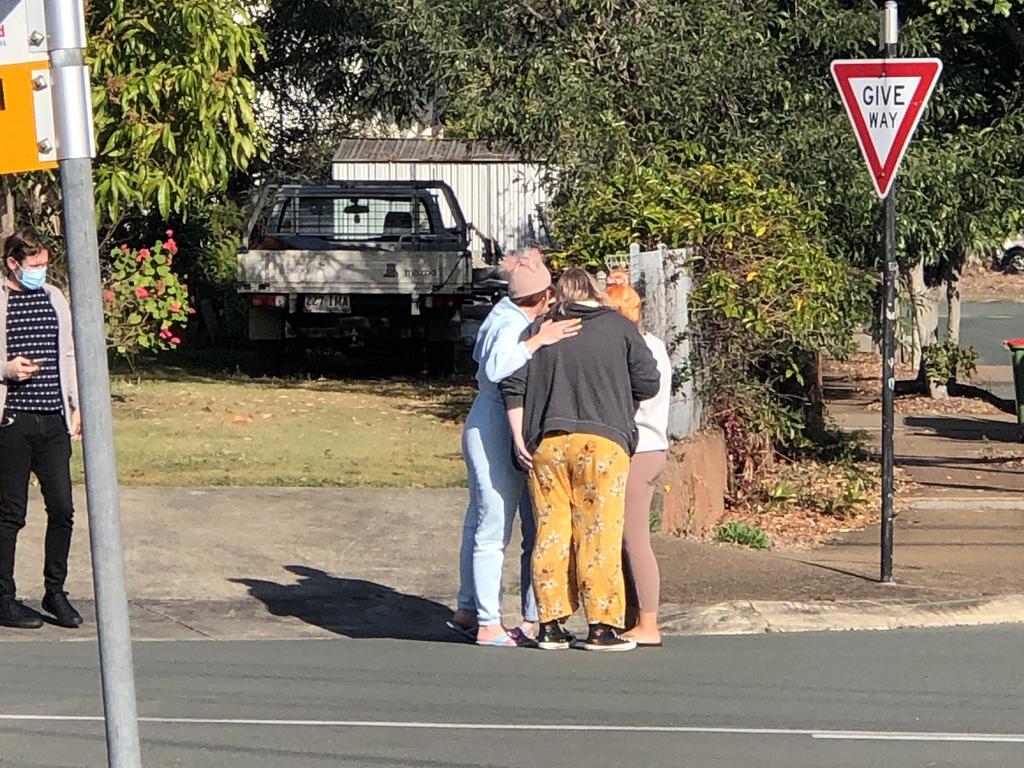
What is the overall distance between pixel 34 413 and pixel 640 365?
2.90 m

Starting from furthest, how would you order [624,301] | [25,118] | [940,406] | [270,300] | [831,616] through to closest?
[940,406], [270,300], [831,616], [624,301], [25,118]

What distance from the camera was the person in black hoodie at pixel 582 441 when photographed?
A: 7875 mm

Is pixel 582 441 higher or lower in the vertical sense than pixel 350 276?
lower

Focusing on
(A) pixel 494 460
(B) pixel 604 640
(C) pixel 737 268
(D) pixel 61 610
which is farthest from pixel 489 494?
(C) pixel 737 268

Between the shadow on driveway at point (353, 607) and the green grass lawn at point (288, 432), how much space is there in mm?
2637

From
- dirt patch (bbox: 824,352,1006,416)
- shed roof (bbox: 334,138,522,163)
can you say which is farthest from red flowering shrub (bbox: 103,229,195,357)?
shed roof (bbox: 334,138,522,163)

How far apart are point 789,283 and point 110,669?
9.16 meters

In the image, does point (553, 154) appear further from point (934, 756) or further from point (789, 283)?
point (934, 756)

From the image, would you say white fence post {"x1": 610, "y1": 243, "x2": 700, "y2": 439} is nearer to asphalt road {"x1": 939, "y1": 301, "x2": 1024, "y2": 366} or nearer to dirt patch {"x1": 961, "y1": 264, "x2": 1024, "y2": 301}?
asphalt road {"x1": 939, "y1": 301, "x2": 1024, "y2": 366}

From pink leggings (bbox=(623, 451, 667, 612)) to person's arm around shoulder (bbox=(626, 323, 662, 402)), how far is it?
16.4 inches

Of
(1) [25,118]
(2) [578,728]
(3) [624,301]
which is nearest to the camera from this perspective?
(1) [25,118]

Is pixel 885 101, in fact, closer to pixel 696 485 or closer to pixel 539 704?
pixel 696 485

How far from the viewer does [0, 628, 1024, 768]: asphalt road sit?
253 inches

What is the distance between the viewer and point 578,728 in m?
6.76
